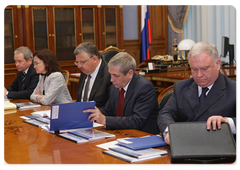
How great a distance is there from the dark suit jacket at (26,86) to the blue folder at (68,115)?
2.03m

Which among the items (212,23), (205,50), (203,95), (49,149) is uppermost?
(212,23)

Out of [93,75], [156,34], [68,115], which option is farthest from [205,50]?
[156,34]

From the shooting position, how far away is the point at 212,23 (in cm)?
847

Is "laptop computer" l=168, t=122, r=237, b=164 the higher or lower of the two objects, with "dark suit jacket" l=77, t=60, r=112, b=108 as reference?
lower

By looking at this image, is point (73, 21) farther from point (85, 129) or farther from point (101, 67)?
point (85, 129)

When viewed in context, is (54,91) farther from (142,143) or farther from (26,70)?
(142,143)

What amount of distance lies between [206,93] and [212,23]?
21.2 ft

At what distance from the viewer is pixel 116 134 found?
241cm

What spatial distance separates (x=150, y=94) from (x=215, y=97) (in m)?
0.62

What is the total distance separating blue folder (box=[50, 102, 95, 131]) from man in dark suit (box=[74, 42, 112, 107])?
1.00 m

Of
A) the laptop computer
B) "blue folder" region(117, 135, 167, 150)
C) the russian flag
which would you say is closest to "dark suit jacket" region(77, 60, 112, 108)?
"blue folder" region(117, 135, 167, 150)

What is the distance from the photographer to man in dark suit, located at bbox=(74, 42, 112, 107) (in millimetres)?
3451

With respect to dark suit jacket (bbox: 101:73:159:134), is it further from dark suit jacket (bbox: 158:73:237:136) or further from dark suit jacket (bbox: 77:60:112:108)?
dark suit jacket (bbox: 77:60:112:108)

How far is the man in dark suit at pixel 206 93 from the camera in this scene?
2.28 m
